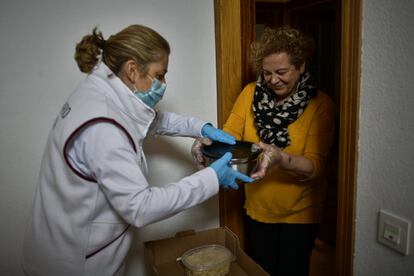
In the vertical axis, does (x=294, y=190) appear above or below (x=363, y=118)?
below

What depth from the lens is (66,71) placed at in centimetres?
145

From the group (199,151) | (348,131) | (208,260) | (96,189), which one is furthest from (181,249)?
(348,131)

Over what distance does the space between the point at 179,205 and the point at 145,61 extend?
0.50 metres

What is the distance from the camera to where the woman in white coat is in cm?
96

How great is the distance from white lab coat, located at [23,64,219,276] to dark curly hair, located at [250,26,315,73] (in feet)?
2.08

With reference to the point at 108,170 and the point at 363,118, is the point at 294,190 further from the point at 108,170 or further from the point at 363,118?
the point at 108,170

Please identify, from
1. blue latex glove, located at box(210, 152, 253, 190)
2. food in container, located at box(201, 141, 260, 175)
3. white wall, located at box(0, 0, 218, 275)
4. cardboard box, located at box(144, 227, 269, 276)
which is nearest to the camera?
blue latex glove, located at box(210, 152, 253, 190)

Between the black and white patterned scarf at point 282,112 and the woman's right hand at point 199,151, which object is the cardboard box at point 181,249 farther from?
the black and white patterned scarf at point 282,112

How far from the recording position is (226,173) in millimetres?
1158

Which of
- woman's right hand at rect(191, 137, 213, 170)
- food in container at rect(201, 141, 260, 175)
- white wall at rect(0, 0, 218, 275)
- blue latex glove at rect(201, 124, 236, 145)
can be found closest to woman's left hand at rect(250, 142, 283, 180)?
food in container at rect(201, 141, 260, 175)

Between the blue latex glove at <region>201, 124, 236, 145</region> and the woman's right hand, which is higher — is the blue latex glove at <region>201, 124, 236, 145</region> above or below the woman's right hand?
above

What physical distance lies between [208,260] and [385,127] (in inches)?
37.4

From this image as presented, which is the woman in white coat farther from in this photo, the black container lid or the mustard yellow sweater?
the mustard yellow sweater

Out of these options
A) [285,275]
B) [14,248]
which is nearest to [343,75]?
[285,275]
